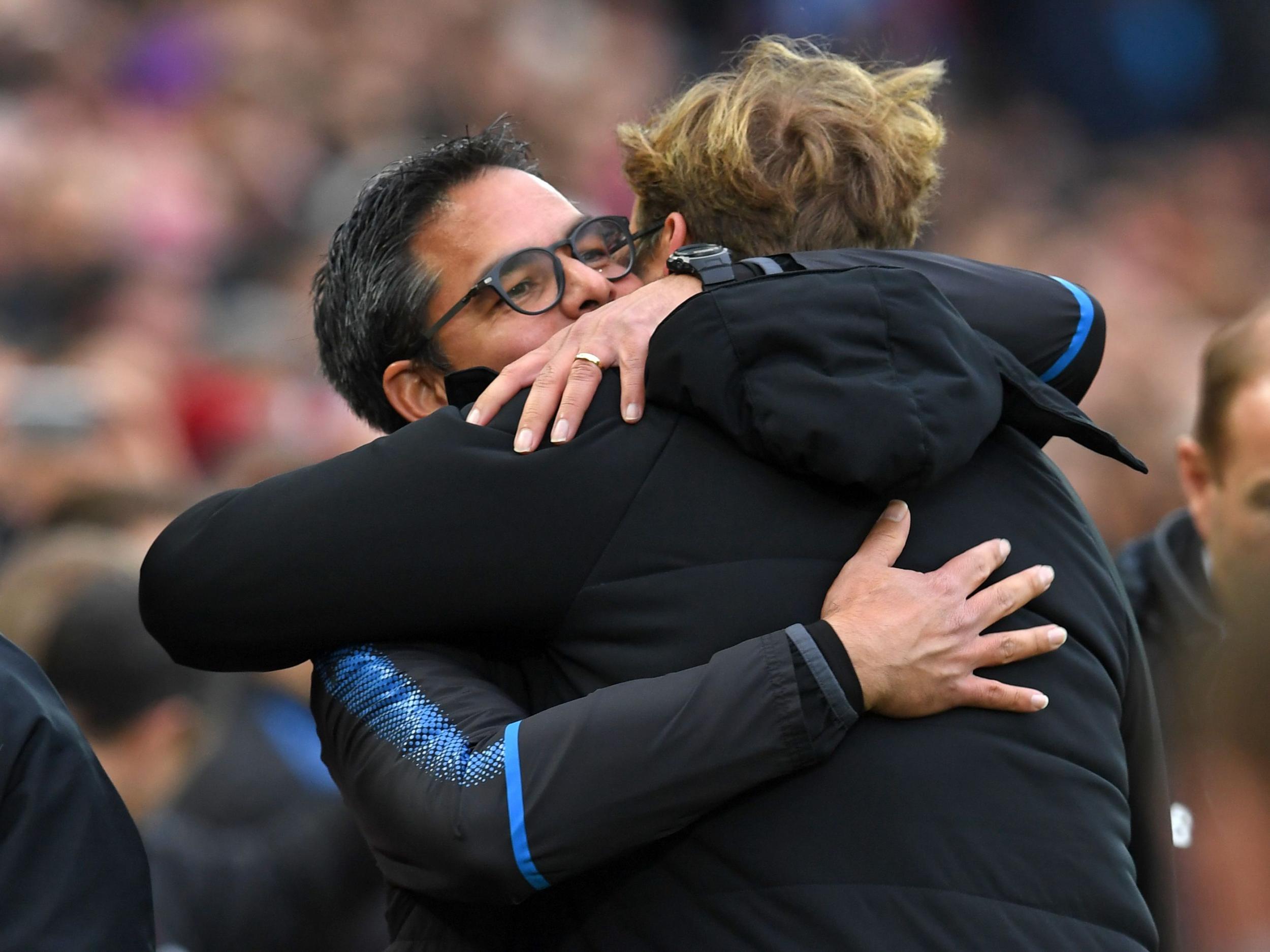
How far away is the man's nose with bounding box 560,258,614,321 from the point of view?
2498mm

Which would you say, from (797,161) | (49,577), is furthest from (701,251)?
(49,577)

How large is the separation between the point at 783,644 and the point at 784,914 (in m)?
0.30

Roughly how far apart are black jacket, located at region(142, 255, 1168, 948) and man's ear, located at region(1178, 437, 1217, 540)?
61.3 inches

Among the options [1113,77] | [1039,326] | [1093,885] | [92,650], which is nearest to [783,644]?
[1093,885]

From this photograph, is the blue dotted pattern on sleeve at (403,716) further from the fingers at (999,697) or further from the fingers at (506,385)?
the fingers at (999,697)

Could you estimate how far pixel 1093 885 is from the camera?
1.84m

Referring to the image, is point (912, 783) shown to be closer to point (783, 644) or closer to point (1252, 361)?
point (783, 644)

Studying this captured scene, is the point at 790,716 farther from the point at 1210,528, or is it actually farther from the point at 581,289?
the point at 1210,528

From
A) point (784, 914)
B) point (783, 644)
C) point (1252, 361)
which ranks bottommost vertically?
point (784, 914)

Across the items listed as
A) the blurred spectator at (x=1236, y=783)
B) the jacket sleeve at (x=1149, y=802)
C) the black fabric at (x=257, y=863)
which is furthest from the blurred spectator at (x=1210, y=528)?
the black fabric at (x=257, y=863)

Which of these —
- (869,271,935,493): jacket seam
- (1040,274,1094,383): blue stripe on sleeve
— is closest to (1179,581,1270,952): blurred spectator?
(869,271,935,493): jacket seam

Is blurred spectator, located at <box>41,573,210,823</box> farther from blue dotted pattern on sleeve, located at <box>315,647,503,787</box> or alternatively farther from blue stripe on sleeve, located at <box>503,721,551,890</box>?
blue stripe on sleeve, located at <box>503,721,551,890</box>

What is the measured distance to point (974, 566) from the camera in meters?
1.92

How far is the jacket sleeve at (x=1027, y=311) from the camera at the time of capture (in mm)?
2195
